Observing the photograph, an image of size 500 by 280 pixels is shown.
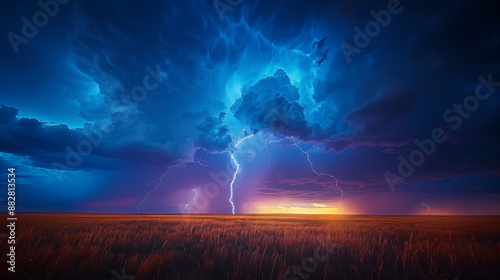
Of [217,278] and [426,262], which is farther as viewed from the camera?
[426,262]

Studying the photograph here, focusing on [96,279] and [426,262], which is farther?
[426,262]

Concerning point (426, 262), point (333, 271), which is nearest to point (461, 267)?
point (426, 262)

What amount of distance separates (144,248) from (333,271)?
3742 millimetres

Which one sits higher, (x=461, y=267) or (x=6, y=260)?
(x=6, y=260)

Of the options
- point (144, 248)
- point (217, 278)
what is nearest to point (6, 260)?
point (144, 248)

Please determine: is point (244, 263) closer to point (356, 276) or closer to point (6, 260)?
point (356, 276)

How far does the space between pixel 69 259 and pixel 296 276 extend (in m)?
3.08

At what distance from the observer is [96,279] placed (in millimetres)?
2229

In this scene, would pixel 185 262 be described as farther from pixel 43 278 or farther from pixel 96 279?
pixel 43 278

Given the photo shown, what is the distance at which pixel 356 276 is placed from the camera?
100 inches

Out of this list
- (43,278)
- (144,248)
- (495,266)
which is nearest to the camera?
(43,278)

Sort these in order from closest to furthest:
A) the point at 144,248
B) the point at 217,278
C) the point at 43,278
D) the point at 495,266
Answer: the point at 43,278
the point at 217,278
the point at 495,266
the point at 144,248

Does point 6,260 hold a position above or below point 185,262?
above

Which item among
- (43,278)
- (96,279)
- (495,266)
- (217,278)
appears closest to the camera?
(43,278)
